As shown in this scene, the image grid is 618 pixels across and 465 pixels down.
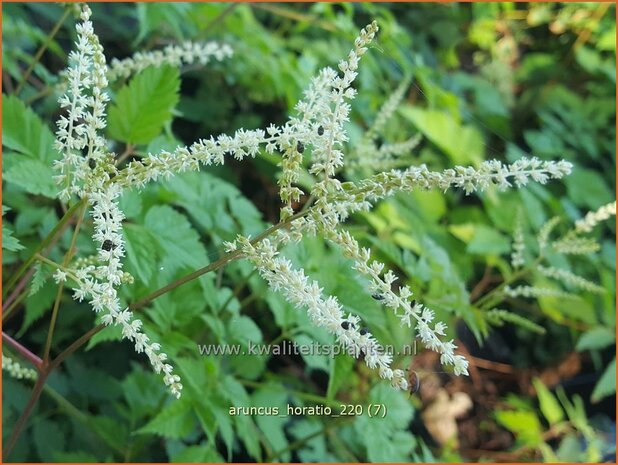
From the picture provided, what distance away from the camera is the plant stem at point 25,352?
951mm

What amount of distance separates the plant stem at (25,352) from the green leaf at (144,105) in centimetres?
37

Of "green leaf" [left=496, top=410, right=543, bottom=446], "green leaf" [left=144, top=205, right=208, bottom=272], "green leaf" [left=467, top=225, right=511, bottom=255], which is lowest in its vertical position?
"green leaf" [left=496, top=410, right=543, bottom=446]

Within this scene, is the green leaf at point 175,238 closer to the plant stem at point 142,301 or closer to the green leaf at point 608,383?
the plant stem at point 142,301

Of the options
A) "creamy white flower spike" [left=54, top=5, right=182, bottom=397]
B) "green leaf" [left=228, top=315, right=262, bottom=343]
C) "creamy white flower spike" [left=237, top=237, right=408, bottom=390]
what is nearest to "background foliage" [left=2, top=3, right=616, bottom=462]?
"green leaf" [left=228, top=315, right=262, bottom=343]

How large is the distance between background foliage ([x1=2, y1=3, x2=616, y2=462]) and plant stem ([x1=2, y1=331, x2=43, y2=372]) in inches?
3.8

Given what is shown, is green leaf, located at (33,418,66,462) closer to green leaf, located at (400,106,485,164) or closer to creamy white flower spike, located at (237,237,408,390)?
creamy white flower spike, located at (237,237,408,390)

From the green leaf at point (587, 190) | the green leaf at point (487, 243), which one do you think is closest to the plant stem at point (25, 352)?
the green leaf at point (487, 243)

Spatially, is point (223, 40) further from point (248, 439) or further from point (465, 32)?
point (465, 32)

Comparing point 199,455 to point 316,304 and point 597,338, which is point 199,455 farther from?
point 597,338

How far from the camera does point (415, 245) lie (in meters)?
1.46

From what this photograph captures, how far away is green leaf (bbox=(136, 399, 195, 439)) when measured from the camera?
43.4 inches

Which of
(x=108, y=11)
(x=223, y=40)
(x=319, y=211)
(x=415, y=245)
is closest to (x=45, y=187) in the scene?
(x=319, y=211)

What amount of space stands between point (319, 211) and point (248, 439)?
0.62m

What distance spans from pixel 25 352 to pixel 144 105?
0.43 m
